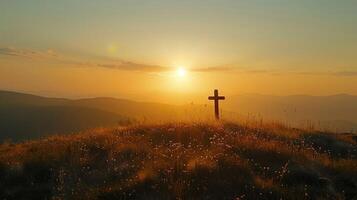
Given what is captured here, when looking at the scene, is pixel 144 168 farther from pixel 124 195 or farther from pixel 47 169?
pixel 47 169

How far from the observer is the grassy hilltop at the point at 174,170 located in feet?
29.7

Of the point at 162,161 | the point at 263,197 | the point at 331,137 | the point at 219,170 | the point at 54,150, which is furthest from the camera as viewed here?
the point at 331,137

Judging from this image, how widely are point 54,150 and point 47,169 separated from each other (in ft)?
5.03

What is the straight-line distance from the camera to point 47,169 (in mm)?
11359

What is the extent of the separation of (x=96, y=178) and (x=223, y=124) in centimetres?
792

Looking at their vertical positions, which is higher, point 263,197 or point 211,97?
point 211,97

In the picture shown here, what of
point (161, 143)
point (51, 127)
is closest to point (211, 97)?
point (161, 143)

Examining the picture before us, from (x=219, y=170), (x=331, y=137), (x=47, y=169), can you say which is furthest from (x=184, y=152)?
(x=331, y=137)

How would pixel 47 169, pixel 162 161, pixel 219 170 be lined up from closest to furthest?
pixel 219 170 → pixel 162 161 → pixel 47 169

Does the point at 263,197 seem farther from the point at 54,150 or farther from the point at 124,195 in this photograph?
the point at 54,150

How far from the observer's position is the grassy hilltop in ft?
29.7

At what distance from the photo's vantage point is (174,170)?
984 centimetres

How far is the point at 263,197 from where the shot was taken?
8.69m

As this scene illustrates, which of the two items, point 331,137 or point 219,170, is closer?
point 219,170
